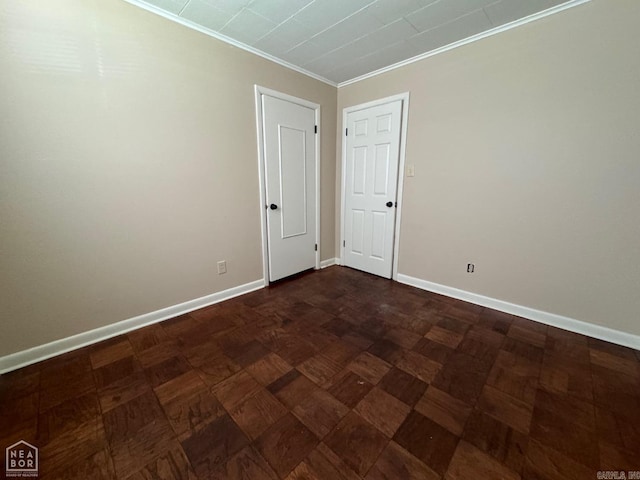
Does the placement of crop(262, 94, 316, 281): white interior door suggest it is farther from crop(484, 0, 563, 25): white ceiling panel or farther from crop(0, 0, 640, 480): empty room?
crop(484, 0, 563, 25): white ceiling panel

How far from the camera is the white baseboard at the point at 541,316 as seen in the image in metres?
1.87

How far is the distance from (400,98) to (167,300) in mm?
3090

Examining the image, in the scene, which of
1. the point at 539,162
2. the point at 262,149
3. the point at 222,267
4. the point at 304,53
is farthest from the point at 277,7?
the point at 539,162

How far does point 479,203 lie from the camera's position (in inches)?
93.6

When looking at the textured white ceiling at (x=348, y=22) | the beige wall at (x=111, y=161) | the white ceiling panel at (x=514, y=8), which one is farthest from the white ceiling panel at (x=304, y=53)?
the white ceiling panel at (x=514, y=8)

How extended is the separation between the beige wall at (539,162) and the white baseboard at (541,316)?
5cm

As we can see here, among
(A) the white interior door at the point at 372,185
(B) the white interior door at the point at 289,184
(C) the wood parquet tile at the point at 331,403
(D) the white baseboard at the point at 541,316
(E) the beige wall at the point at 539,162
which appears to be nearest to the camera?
(C) the wood parquet tile at the point at 331,403

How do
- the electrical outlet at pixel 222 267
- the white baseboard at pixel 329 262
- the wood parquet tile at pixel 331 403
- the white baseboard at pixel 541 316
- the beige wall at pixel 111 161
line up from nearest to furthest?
the wood parquet tile at pixel 331 403 → the beige wall at pixel 111 161 → the white baseboard at pixel 541 316 → the electrical outlet at pixel 222 267 → the white baseboard at pixel 329 262

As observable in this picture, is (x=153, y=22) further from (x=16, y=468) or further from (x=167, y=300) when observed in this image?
(x=16, y=468)

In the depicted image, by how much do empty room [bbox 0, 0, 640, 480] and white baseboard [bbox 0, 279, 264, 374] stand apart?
16mm

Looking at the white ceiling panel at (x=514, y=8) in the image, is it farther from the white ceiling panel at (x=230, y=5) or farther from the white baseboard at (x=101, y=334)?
the white baseboard at (x=101, y=334)

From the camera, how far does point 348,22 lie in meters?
1.99

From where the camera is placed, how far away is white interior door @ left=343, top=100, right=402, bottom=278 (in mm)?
2885

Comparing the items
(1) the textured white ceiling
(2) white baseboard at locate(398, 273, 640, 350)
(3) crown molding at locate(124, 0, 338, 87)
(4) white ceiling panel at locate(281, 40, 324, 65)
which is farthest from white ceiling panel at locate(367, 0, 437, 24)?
(2) white baseboard at locate(398, 273, 640, 350)
